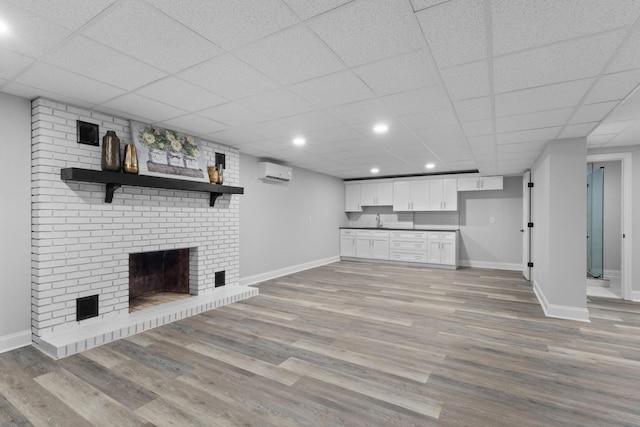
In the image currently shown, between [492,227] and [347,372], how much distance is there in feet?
21.3

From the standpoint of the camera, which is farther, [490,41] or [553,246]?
[553,246]

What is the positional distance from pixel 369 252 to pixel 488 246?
2907 millimetres

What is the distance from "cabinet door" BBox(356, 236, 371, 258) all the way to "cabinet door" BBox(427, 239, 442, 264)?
1.56 meters

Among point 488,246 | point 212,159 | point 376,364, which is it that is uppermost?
point 212,159

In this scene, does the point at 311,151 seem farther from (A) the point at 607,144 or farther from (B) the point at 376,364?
(A) the point at 607,144

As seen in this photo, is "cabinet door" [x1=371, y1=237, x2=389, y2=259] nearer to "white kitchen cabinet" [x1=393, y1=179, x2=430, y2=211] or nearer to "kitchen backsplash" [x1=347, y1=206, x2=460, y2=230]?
"kitchen backsplash" [x1=347, y1=206, x2=460, y2=230]

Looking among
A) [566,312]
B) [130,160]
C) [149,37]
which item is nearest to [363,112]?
[149,37]

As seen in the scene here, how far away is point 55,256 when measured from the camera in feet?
9.86

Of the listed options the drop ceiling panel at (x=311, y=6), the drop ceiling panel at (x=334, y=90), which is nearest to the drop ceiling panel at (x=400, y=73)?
the drop ceiling panel at (x=334, y=90)

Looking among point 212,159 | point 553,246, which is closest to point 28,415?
point 212,159

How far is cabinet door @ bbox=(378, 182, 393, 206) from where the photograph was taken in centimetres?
844

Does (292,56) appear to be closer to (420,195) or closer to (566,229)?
(566,229)

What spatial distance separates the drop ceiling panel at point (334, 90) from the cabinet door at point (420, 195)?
5.57m

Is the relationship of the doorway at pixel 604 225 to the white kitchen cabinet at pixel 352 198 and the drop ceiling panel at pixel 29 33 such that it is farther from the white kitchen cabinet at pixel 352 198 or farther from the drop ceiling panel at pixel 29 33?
the drop ceiling panel at pixel 29 33
